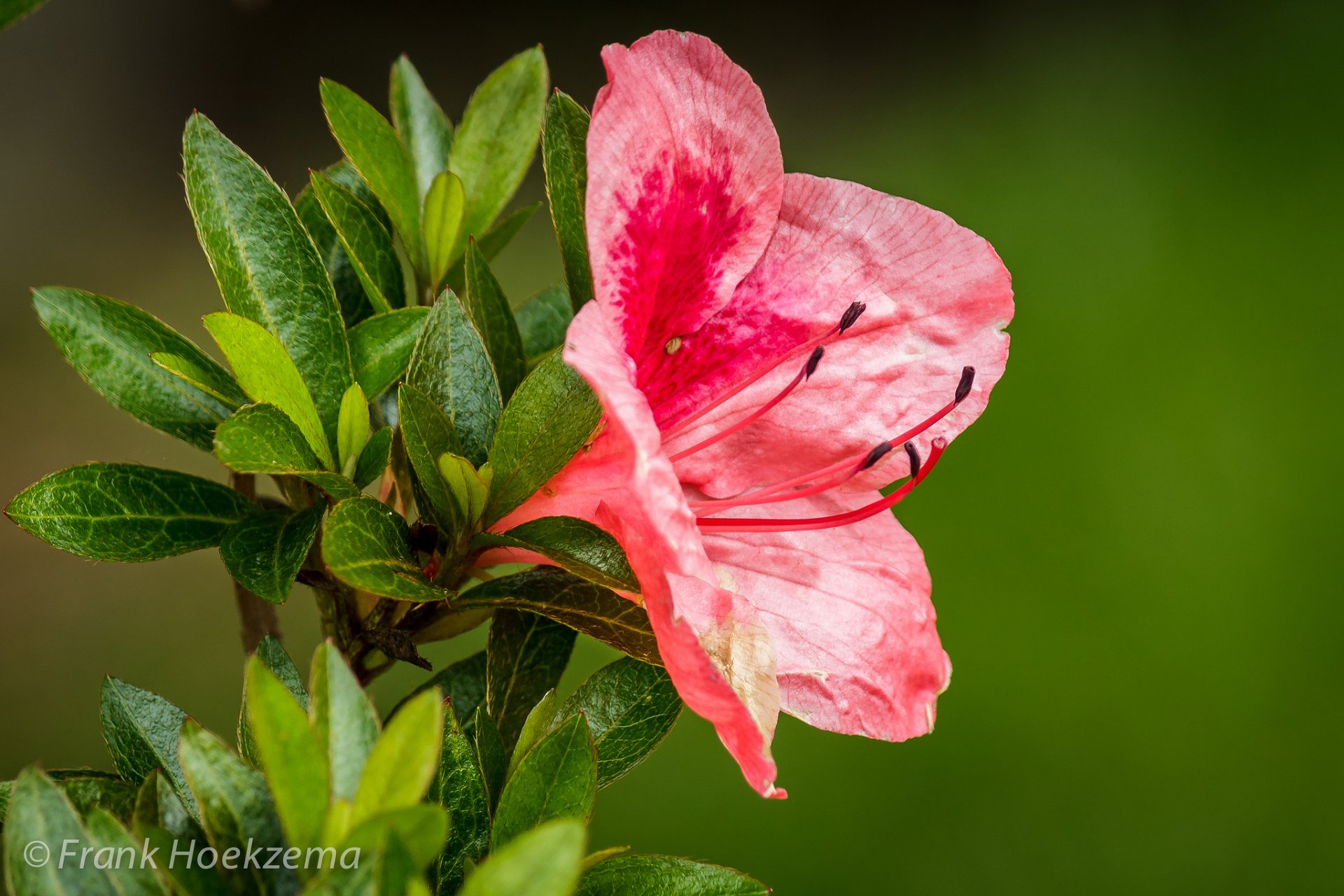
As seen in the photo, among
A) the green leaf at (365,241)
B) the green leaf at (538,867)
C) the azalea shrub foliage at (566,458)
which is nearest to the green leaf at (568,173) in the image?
the azalea shrub foliage at (566,458)

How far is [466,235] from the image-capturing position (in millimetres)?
795

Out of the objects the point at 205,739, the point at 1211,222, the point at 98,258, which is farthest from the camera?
the point at 1211,222

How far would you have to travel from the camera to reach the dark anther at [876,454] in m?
0.65

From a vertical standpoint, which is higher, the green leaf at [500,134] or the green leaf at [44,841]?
the green leaf at [500,134]

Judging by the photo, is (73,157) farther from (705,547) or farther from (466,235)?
(705,547)

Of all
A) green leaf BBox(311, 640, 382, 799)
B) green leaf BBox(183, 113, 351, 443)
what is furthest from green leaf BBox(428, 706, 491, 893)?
green leaf BBox(183, 113, 351, 443)

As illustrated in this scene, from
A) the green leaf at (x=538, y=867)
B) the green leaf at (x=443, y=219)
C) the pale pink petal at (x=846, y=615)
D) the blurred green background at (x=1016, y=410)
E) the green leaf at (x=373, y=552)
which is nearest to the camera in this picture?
the green leaf at (x=538, y=867)

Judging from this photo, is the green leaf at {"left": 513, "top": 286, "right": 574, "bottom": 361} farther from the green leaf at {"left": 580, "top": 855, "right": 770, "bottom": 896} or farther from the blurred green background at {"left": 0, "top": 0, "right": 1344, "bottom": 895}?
the blurred green background at {"left": 0, "top": 0, "right": 1344, "bottom": 895}

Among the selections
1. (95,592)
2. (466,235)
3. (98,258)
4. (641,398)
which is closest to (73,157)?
(98,258)

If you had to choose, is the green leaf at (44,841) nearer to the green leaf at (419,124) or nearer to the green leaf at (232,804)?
the green leaf at (232,804)

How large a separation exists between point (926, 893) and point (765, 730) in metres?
1.97

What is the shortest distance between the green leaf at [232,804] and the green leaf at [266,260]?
0.23 meters

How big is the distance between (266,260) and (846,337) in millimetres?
340

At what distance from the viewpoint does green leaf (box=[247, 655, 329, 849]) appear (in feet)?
1.35
